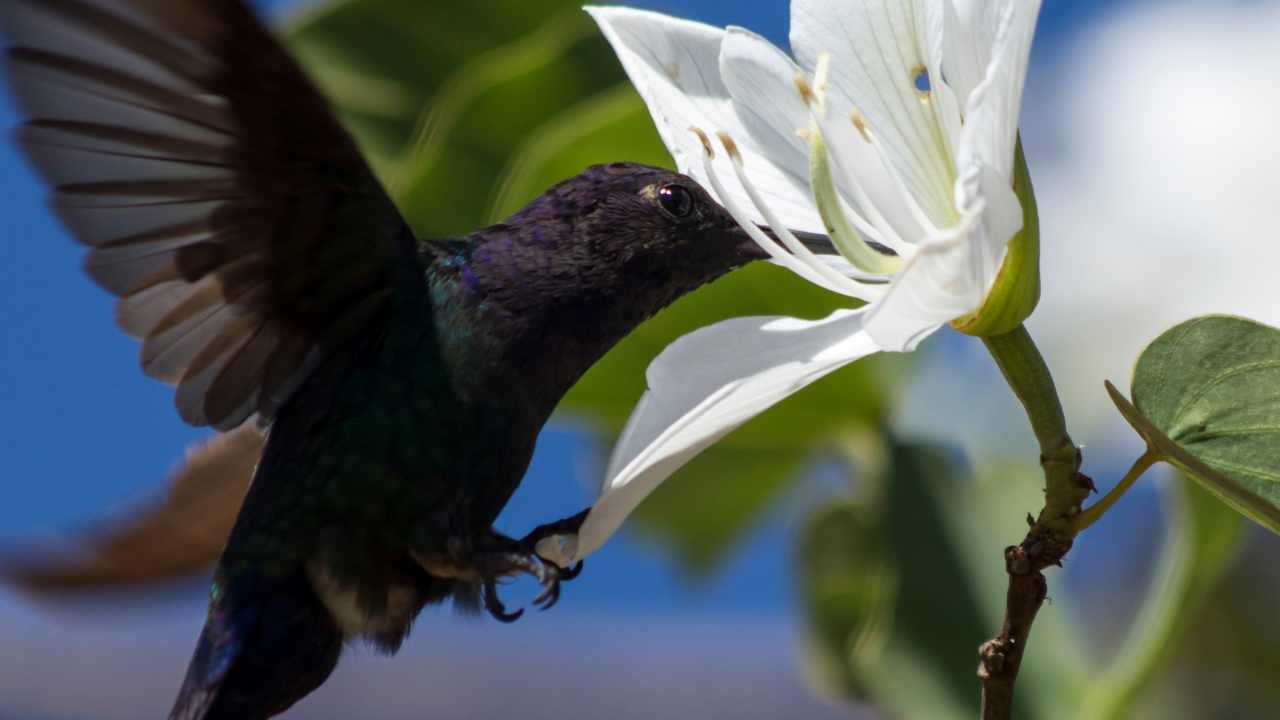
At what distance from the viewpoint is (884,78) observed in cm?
69

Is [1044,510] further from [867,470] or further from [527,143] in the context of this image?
[527,143]

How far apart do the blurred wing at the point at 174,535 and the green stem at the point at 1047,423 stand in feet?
1.75

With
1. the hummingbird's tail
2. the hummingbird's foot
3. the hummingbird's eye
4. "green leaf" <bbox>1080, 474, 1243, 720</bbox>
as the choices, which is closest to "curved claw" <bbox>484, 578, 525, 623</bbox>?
the hummingbird's foot

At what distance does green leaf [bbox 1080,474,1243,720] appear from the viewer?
0.81 m

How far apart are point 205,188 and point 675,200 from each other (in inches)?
10.3

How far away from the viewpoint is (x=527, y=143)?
3.62 feet

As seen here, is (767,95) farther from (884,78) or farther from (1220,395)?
(1220,395)

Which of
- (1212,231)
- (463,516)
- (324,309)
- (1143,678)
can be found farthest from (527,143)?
(1212,231)

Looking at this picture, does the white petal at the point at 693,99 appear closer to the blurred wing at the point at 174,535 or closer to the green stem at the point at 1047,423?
the green stem at the point at 1047,423

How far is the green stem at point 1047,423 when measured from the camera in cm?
57

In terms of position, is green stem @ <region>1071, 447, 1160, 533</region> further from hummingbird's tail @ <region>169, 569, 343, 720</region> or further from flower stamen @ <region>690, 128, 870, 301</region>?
hummingbird's tail @ <region>169, 569, 343, 720</region>

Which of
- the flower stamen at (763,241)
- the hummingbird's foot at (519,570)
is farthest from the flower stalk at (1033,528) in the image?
the hummingbird's foot at (519,570)

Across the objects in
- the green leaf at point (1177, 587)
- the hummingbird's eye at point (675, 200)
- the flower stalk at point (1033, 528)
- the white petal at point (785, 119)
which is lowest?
the green leaf at point (1177, 587)

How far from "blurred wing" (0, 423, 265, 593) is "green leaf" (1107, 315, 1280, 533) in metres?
0.57
